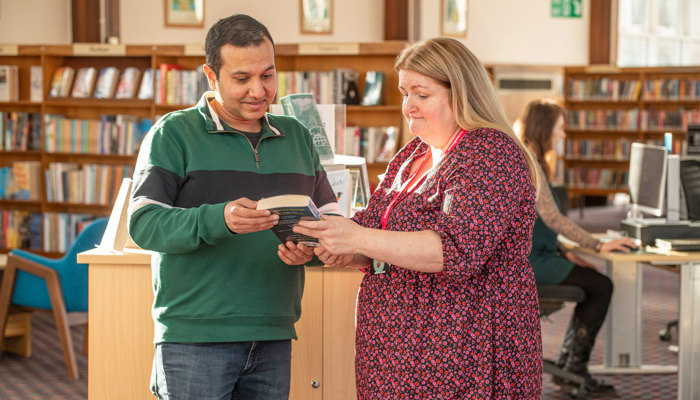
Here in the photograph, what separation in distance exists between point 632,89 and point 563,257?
8132 millimetres

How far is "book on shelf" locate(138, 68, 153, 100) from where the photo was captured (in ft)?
23.1

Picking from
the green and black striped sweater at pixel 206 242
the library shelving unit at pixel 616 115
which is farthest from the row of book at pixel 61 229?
the library shelving unit at pixel 616 115

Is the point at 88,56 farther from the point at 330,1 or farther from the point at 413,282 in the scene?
the point at 413,282

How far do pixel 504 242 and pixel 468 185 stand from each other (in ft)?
0.58

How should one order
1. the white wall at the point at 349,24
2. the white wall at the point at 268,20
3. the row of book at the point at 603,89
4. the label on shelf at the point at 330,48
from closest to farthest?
the label on shelf at the point at 330,48 → the white wall at the point at 349,24 → the white wall at the point at 268,20 → the row of book at the point at 603,89

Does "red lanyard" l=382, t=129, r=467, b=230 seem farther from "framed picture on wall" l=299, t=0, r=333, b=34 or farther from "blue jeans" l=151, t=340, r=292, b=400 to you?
"framed picture on wall" l=299, t=0, r=333, b=34

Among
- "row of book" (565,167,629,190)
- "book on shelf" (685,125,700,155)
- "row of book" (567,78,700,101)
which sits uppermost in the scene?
"row of book" (567,78,700,101)

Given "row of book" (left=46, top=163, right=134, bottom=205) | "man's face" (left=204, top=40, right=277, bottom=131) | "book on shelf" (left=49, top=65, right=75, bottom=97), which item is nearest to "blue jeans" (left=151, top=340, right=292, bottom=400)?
"man's face" (left=204, top=40, right=277, bottom=131)

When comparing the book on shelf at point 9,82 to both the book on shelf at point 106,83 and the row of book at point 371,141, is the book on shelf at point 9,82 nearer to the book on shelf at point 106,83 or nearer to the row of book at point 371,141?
the book on shelf at point 106,83

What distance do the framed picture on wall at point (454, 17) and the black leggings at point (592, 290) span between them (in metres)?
6.43

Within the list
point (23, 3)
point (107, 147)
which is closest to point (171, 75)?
point (107, 147)

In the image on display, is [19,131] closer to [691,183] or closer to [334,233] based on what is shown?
[691,183]

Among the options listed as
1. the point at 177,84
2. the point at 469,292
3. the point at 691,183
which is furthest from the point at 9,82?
the point at 469,292

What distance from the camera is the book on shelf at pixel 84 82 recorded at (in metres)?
7.09
